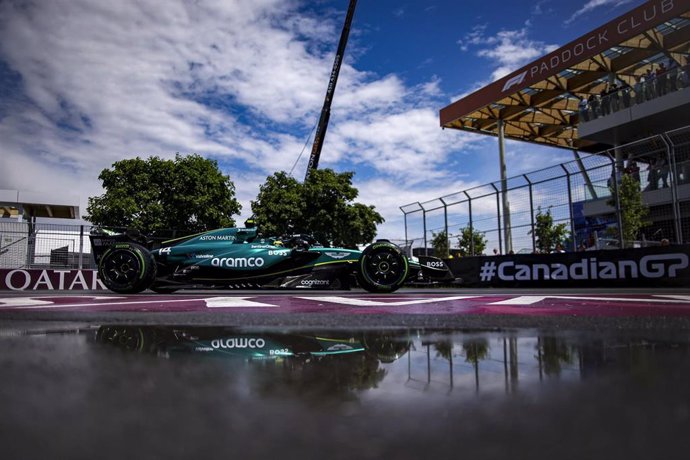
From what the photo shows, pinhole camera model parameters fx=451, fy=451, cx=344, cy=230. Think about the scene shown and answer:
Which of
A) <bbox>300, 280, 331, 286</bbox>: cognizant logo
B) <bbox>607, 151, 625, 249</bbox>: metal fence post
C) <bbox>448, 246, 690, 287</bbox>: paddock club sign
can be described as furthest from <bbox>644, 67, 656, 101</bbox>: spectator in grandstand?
<bbox>300, 280, 331, 286</bbox>: cognizant logo

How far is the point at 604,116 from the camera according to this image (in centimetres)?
A: 2206

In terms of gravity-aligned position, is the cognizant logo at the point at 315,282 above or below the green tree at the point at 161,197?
below

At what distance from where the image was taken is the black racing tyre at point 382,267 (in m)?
7.37

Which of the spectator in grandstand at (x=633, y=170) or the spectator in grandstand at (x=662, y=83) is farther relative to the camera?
the spectator in grandstand at (x=662, y=83)

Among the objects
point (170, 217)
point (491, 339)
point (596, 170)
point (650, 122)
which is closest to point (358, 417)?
point (491, 339)

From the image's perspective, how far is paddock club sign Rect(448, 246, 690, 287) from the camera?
921 centimetres

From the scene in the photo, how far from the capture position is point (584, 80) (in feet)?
74.2

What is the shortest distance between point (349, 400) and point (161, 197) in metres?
29.0

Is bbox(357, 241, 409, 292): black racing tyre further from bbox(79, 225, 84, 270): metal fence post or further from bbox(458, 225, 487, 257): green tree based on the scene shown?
bbox(79, 225, 84, 270): metal fence post

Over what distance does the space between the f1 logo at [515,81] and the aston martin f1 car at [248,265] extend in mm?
18481

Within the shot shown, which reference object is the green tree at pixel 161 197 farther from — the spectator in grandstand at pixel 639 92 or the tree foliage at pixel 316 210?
the spectator in grandstand at pixel 639 92

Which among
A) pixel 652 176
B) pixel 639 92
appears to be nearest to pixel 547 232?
pixel 652 176

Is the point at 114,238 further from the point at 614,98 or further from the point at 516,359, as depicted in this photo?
the point at 614,98

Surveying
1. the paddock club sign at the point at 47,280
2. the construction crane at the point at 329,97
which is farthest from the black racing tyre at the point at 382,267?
the construction crane at the point at 329,97
